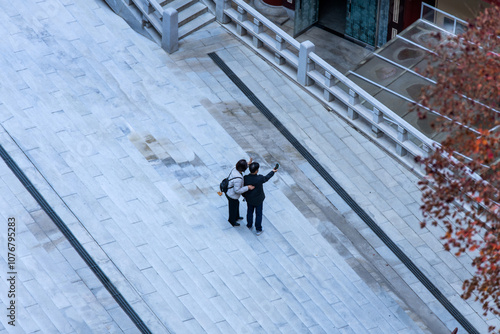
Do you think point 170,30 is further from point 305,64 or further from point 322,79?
point 322,79

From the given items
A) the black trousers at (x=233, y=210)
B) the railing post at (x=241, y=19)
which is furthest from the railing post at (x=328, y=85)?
the black trousers at (x=233, y=210)

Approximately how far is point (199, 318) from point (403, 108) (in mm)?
7862

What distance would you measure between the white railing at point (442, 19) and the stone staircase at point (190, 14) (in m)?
5.96

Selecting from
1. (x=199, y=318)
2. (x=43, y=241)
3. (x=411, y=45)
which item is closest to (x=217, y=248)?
(x=199, y=318)

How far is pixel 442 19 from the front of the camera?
2505 centimetres

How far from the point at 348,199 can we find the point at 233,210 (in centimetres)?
313

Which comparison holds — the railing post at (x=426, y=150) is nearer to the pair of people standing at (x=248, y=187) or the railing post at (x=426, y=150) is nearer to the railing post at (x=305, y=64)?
the railing post at (x=305, y=64)

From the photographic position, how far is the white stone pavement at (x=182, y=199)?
19.1 metres

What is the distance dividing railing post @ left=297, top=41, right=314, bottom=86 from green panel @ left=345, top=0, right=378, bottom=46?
3590mm

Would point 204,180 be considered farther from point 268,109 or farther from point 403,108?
point 403,108

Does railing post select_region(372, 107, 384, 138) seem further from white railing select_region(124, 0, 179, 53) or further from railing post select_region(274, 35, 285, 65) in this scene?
white railing select_region(124, 0, 179, 53)

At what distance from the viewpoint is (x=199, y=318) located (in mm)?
18828

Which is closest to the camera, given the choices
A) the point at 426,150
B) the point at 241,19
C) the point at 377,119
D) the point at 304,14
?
the point at 426,150

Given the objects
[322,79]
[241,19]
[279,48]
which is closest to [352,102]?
[322,79]
